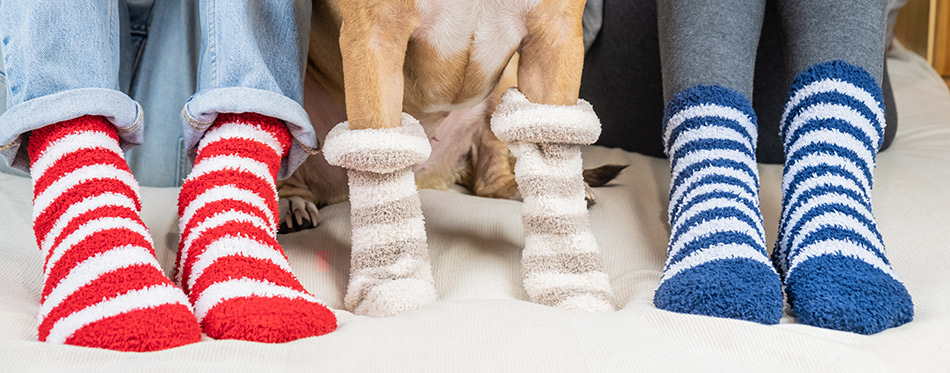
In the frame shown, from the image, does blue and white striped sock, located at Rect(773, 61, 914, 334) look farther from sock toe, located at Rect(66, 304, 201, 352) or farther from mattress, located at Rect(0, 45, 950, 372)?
sock toe, located at Rect(66, 304, 201, 352)

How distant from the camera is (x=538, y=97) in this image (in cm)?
106

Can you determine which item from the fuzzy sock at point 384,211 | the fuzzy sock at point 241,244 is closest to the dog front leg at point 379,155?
the fuzzy sock at point 384,211

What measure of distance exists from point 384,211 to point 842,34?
0.70 meters

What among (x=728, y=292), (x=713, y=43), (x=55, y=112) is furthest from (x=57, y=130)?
(x=713, y=43)

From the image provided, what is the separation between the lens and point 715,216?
38.7 inches

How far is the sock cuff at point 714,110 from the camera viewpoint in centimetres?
112

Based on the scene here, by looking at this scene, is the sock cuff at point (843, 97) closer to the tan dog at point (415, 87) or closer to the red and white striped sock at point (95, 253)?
the tan dog at point (415, 87)

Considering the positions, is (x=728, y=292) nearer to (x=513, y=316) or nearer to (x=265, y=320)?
(x=513, y=316)

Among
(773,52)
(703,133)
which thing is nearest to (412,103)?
(703,133)

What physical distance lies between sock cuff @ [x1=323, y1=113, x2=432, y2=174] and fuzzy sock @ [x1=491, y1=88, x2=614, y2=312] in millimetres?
126

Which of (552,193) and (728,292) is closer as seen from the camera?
(728,292)

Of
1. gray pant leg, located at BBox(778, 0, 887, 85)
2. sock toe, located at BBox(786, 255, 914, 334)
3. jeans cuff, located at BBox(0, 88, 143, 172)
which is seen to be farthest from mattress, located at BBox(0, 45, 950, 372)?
gray pant leg, located at BBox(778, 0, 887, 85)

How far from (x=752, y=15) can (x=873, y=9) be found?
17 cm

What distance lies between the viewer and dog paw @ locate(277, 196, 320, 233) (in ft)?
4.31
